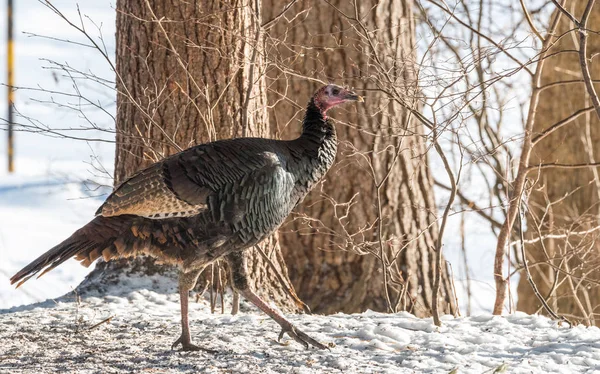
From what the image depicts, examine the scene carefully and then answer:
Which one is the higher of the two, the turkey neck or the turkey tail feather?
the turkey neck

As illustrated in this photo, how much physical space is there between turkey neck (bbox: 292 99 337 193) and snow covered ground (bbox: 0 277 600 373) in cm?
95

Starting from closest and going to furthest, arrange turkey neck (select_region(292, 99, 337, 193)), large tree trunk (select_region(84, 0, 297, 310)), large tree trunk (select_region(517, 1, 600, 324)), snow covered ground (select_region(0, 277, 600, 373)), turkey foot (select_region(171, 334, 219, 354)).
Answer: snow covered ground (select_region(0, 277, 600, 373)) < turkey foot (select_region(171, 334, 219, 354)) < turkey neck (select_region(292, 99, 337, 193)) < large tree trunk (select_region(84, 0, 297, 310)) < large tree trunk (select_region(517, 1, 600, 324))

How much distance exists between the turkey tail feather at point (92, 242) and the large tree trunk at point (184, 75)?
132cm

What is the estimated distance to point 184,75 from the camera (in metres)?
6.47

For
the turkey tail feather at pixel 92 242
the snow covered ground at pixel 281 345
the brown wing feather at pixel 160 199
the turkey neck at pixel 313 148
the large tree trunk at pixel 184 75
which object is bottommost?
the snow covered ground at pixel 281 345

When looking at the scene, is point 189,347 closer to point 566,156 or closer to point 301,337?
point 301,337

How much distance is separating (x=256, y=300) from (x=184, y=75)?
81.5 inches

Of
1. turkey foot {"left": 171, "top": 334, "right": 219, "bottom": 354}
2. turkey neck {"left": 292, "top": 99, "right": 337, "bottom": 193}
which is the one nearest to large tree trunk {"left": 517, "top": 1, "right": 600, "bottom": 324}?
turkey neck {"left": 292, "top": 99, "right": 337, "bottom": 193}

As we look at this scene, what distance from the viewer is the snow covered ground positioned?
461cm

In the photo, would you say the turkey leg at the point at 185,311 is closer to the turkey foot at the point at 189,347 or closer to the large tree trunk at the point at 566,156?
the turkey foot at the point at 189,347

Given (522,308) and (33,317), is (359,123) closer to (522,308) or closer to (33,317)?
(33,317)

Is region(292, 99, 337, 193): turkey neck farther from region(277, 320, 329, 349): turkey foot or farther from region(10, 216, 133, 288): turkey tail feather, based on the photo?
region(10, 216, 133, 288): turkey tail feather

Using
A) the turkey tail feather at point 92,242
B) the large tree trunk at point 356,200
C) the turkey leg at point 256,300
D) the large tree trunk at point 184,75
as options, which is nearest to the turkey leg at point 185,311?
the turkey leg at point 256,300

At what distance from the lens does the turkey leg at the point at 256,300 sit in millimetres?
4941
